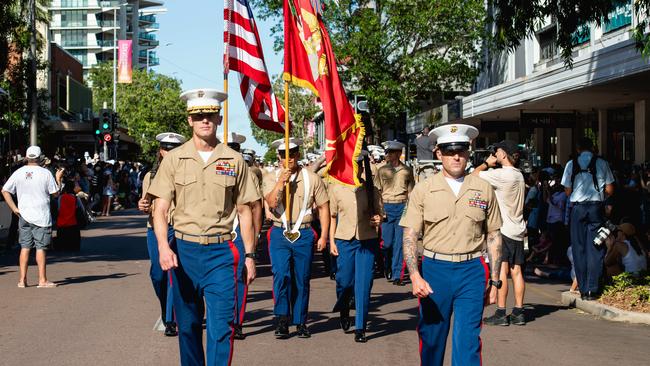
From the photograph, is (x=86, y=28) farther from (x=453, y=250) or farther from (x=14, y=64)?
(x=453, y=250)

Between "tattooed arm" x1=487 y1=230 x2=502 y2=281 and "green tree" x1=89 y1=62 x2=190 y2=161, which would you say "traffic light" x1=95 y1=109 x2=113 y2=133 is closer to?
"tattooed arm" x1=487 y1=230 x2=502 y2=281

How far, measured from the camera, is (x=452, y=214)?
678cm

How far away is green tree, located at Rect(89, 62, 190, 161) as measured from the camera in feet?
240

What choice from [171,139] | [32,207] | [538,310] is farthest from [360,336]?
[32,207]

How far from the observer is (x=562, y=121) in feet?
84.6

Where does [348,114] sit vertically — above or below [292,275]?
above

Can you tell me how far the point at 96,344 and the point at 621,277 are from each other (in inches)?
258

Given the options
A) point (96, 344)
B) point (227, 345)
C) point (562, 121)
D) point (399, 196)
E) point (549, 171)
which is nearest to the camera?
point (227, 345)

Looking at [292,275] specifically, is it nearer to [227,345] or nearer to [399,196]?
[227,345]

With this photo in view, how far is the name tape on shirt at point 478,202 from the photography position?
22.3 ft

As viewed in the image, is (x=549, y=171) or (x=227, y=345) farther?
(x=549, y=171)

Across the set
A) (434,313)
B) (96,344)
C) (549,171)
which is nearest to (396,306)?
(96,344)

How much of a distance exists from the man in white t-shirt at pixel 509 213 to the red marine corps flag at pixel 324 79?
1503 millimetres

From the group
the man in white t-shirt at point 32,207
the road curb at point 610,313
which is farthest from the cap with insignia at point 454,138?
the man in white t-shirt at point 32,207
